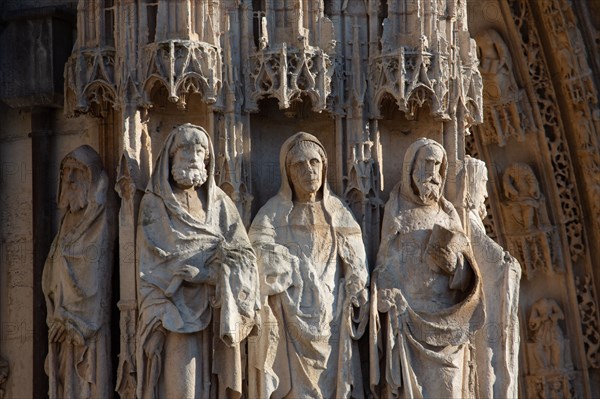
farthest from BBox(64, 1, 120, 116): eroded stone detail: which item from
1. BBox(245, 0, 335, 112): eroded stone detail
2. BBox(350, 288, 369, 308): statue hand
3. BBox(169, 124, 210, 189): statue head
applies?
BBox(350, 288, 369, 308): statue hand

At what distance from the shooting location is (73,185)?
2244 cm

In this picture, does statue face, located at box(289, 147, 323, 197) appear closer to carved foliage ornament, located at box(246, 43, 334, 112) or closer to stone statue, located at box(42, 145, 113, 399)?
carved foliage ornament, located at box(246, 43, 334, 112)

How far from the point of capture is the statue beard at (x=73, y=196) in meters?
22.4

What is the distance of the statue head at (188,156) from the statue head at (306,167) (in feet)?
2.42

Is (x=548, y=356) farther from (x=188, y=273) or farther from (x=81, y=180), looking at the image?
(x=188, y=273)

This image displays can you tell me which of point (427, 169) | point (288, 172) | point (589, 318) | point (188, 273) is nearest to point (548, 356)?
point (589, 318)

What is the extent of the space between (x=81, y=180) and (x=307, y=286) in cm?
206

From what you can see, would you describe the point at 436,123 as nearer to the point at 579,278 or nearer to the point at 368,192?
the point at 368,192

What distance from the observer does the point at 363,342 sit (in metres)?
22.0

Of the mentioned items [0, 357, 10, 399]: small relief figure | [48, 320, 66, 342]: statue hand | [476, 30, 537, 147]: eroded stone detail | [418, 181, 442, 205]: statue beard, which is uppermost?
[476, 30, 537, 147]: eroded stone detail

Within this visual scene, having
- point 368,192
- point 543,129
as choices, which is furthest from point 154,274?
point 543,129

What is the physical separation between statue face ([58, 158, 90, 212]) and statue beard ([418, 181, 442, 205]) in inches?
104

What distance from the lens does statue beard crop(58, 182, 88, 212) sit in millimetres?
22359

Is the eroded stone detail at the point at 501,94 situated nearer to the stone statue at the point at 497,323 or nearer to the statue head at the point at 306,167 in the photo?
the stone statue at the point at 497,323
